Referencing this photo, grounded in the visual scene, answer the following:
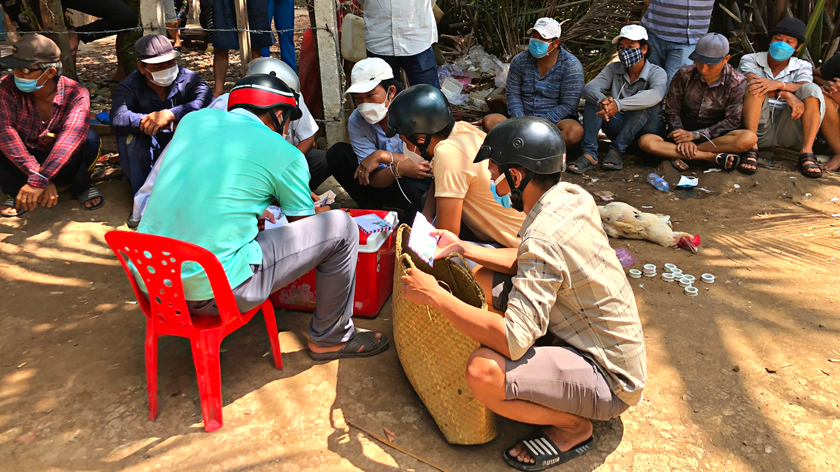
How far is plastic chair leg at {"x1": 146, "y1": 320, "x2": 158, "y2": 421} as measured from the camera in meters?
2.79

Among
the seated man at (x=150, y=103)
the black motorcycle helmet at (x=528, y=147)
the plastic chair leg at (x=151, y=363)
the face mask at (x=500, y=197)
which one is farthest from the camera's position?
the seated man at (x=150, y=103)

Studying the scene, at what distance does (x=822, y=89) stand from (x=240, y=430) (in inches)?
240

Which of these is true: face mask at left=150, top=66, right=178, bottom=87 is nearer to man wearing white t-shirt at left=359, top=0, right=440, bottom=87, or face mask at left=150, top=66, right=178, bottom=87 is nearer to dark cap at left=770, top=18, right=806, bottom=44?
man wearing white t-shirt at left=359, top=0, right=440, bottom=87

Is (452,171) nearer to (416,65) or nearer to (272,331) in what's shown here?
(272,331)

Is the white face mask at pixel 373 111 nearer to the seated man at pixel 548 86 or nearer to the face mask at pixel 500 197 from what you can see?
the face mask at pixel 500 197

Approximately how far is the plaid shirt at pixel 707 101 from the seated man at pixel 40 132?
525 centimetres

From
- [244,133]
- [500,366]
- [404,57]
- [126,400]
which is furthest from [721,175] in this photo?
[126,400]

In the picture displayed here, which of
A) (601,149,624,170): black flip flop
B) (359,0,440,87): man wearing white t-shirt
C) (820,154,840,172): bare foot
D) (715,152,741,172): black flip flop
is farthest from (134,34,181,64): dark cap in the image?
(820,154,840,172): bare foot

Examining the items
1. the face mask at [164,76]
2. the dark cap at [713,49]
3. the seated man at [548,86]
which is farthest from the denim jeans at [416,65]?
the dark cap at [713,49]

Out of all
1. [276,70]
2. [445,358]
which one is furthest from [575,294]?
[276,70]

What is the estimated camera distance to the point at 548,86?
6.00 meters

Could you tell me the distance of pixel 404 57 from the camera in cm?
555

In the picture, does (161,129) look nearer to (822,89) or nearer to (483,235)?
(483,235)

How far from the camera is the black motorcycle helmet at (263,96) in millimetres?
3010
